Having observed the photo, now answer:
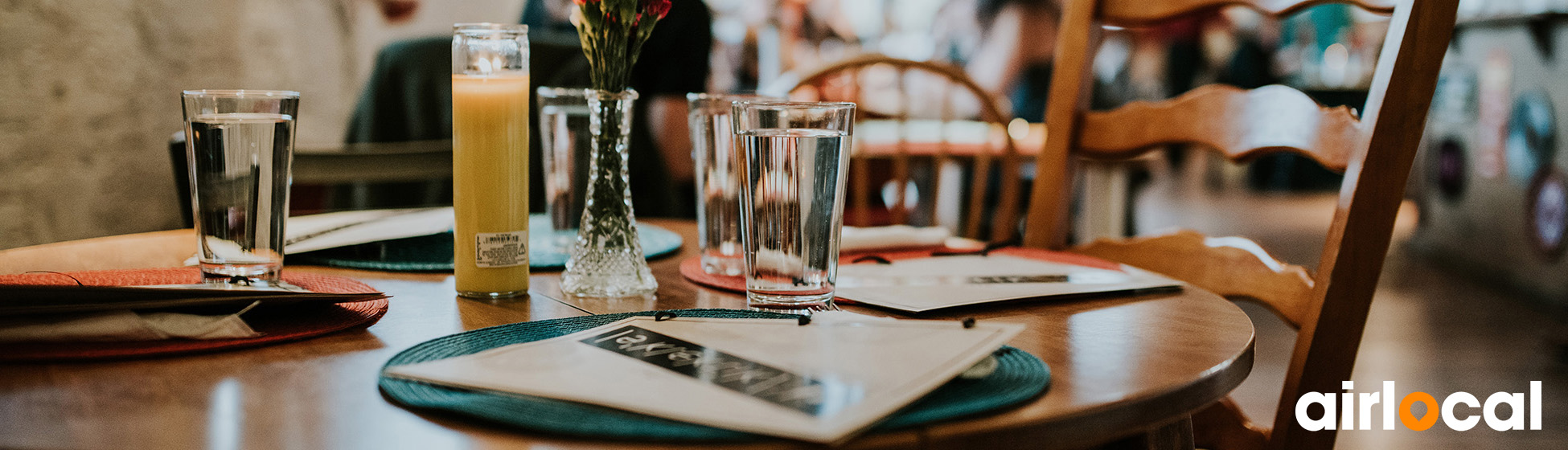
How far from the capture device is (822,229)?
2.04ft

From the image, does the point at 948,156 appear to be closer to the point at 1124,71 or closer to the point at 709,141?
the point at 709,141

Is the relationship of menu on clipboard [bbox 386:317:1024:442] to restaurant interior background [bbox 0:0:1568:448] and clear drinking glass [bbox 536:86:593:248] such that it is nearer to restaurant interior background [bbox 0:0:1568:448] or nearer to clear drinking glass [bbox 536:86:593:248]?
clear drinking glass [bbox 536:86:593:248]

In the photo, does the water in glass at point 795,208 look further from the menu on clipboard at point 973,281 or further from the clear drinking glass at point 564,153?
the clear drinking glass at point 564,153

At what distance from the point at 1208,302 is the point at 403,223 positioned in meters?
0.78

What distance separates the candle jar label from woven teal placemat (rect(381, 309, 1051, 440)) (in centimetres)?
18

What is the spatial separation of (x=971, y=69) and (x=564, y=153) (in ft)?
15.5

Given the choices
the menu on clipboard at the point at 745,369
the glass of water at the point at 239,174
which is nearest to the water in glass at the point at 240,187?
the glass of water at the point at 239,174

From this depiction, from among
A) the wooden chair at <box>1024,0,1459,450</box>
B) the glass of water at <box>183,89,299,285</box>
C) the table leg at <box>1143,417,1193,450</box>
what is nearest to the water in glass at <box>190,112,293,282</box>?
the glass of water at <box>183,89,299,285</box>

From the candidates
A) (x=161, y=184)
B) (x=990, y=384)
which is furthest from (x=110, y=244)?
(x=161, y=184)

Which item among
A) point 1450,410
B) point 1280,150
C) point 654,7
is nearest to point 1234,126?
point 1280,150

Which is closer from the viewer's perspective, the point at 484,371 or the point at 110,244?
the point at 484,371

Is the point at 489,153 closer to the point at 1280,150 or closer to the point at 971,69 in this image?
the point at 1280,150

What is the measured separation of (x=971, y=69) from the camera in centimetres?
542

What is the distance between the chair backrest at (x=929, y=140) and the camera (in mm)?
1651
